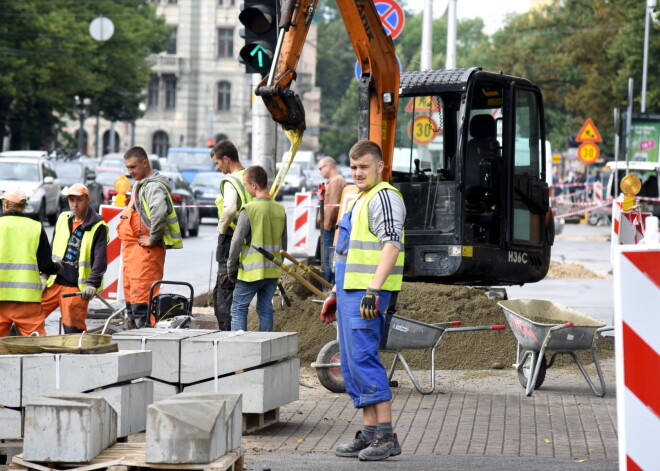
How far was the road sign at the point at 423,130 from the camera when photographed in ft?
48.2

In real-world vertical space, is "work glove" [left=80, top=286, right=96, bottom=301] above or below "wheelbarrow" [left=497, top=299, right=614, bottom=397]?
→ above

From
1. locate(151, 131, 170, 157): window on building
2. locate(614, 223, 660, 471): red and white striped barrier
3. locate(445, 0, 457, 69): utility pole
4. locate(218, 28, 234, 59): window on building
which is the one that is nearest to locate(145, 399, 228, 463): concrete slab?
locate(614, 223, 660, 471): red and white striped barrier

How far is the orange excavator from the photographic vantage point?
1389 centimetres

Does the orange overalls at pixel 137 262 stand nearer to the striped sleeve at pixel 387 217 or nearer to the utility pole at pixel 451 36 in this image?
the striped sleeve at pixel 387 217

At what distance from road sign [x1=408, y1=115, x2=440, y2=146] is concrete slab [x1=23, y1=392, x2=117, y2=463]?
8825 mm

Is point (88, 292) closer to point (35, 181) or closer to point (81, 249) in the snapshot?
point (81, 249)

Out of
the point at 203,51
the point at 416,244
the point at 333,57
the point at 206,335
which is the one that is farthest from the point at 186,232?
the point at 333,57

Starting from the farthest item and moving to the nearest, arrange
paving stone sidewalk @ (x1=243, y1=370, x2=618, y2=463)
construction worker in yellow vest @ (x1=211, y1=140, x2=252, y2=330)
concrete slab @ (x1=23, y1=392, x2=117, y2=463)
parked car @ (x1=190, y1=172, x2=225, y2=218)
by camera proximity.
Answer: parked car @ (x1=190, y1=172, x2=225, y2=218)
construction worker in yellow vest @ (x1=211, y1=140, x2=252, y2=330)
paving stone sidewalk @ (x1=243, y1=370, x2=618, y2=463)
concrete slab @ (x1=23, y1=392, x2=117, y2=463)

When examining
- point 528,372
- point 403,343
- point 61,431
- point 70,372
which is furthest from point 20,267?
point 528,372

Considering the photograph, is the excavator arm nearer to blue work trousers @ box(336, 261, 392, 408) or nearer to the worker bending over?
the worker bending over

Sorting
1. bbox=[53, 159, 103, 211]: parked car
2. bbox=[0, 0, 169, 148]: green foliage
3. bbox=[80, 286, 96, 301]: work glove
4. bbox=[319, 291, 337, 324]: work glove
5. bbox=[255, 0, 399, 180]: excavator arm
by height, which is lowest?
bbox=[80, 286, 96, 301]: work glove

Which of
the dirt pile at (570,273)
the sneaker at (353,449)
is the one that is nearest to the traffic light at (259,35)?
the sneaker at (353,449)

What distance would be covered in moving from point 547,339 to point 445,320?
2631mm

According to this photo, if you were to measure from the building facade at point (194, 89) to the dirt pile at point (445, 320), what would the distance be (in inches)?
3750
